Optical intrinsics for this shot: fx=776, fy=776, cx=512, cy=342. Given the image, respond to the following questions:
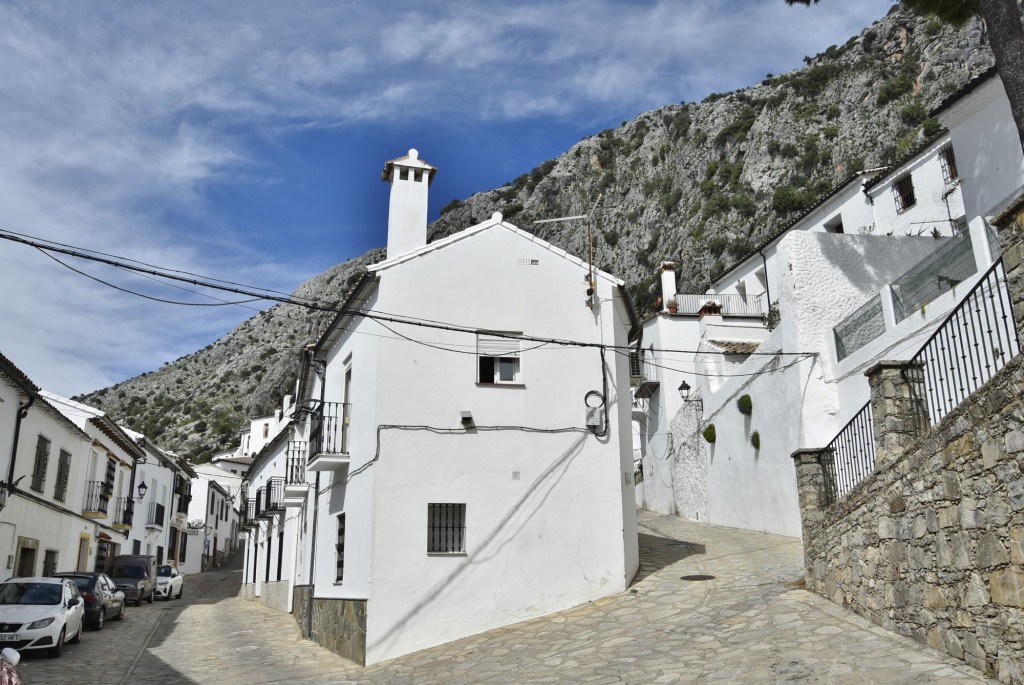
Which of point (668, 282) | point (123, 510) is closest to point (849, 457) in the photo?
point (668, 282)

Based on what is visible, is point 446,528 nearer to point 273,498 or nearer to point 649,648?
point 649,648

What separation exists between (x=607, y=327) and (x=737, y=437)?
8104 millimetres

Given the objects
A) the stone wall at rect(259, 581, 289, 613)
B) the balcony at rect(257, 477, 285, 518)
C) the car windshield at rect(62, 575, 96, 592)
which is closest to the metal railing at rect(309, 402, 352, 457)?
the car windshield at rect(62, 575, 96, 592)

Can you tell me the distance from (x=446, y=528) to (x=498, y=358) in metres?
3.43

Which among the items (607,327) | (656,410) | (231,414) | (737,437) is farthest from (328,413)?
(231,414)

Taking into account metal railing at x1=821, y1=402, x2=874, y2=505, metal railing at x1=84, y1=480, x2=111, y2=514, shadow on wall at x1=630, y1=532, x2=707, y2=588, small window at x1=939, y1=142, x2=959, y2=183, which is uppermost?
small window at x1=939, y1=142, x2=959, y2=183

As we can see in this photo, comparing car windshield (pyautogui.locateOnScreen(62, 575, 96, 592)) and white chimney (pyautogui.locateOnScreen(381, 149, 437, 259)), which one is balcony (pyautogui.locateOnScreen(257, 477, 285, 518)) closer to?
car windshield (pyautogui.locateOnScreen(62, 575, 96, 592))

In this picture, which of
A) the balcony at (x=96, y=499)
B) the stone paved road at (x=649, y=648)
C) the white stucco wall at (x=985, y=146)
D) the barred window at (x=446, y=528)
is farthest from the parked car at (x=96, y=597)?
the white stucco wall at (x=985, y=146)

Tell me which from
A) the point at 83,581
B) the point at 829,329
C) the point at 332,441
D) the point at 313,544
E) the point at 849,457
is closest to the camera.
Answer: the point at 849,457

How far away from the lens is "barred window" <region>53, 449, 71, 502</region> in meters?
24.8

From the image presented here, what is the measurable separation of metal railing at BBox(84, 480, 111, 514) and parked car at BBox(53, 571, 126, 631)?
8.10m

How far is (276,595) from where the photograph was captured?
26.1 metres

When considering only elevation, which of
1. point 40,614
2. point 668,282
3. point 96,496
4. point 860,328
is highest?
point 668,282

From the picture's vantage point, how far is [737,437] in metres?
22.1
